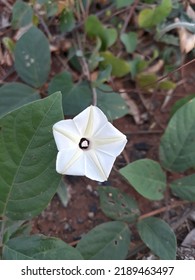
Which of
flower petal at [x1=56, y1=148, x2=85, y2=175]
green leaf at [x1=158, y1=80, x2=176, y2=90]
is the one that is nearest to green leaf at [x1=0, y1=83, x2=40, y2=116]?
flower petal at [x1=56, y1=148, x2=85, y2=175]

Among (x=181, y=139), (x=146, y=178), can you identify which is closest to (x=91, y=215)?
(x=146, y=178)

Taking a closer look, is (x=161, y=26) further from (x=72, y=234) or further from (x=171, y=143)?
(x=72, y=234)

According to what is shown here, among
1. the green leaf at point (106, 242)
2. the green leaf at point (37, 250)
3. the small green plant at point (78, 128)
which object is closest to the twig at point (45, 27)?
the small green plant at point (78, 128)

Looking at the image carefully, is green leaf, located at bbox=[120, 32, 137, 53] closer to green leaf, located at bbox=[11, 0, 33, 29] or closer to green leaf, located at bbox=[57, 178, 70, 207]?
green leaf, located at bbox=[11, 0, 33, 29]

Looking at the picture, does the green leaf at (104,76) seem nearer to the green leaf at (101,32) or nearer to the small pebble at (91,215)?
the green leaf at (101,32)

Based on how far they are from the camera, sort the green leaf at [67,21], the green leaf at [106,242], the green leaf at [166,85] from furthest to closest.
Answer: the green leaf at [166,85]
the green leaf at [67,21]
the green leaf at [106,242]

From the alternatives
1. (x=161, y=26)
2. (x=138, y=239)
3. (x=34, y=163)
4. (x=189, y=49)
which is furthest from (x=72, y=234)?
(x=161, y=26)

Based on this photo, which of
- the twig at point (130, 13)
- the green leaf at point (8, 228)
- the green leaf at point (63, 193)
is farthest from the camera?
the twig at point (130, 13)
